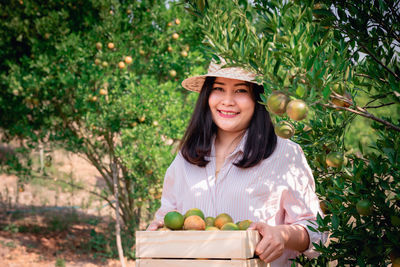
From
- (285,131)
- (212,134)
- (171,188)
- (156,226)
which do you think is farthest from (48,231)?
(285,131)

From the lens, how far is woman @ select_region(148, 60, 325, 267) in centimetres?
211

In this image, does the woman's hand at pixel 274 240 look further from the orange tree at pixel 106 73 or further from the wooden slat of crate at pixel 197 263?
the orange tree at pixel 106 73

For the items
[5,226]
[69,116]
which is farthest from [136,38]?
[5,226]

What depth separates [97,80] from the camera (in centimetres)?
586

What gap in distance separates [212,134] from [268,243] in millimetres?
976


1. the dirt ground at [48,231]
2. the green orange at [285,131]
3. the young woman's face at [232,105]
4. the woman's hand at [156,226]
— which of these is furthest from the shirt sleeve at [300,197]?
the dirt ground at [48,231]

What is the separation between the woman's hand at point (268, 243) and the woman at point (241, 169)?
0.07 meters

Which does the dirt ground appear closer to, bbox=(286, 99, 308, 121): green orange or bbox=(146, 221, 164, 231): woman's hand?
bbox=(146, 221, 164, 231): woman's hand


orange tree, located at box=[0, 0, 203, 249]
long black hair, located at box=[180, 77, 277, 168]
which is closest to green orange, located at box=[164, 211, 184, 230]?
long black hair, located at box=[180, 77, 277, 168]

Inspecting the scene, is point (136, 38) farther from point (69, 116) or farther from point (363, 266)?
point (363, 266)

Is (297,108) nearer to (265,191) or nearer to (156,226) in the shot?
(265,191)

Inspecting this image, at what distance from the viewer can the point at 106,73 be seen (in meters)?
6.03

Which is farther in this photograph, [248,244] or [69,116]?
[69,116]

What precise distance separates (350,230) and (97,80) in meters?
4.92
